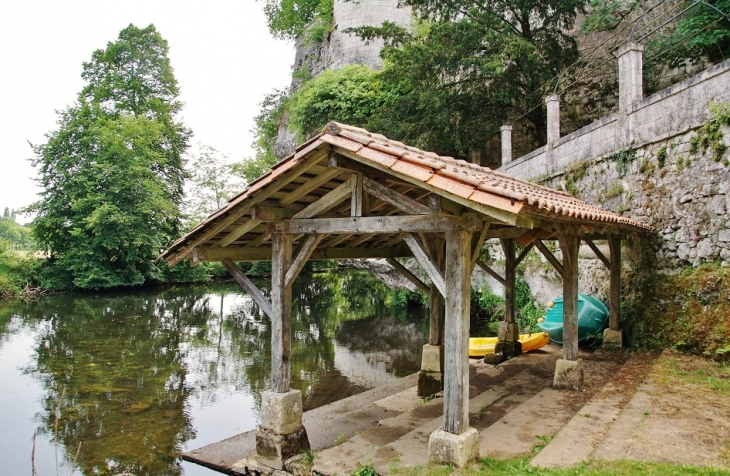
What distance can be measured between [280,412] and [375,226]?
6.80 feet

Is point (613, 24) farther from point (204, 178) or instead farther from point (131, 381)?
point (204, 178)

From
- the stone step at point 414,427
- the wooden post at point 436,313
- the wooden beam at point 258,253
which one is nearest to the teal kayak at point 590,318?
the stone step at point 414,427

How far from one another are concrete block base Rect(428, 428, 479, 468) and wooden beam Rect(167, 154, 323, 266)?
259cm

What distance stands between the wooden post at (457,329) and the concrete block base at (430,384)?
3219mm

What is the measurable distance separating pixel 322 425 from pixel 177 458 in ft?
6.41

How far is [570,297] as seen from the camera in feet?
20.8

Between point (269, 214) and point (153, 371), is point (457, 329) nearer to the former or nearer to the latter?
point (269, 214)

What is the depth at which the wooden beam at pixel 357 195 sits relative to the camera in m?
4.62

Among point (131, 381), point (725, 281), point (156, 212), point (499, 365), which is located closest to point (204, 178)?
point (156, 212)

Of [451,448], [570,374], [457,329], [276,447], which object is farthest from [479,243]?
[570,374]

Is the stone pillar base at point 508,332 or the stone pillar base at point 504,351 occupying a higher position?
the stone pillar base at point 508,332

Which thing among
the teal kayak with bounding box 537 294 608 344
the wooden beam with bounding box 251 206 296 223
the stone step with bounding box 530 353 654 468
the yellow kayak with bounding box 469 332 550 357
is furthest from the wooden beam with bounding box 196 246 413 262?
the teal kayak with bounding box 537 294 608 344

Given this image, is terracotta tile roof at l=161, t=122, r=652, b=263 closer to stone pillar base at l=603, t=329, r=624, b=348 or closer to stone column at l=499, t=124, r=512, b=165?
stone pillar base at l=603, t=329, r=624, b=348

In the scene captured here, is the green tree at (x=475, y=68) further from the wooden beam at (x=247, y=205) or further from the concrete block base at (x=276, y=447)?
the concrete block base at (x=276, y=447)
